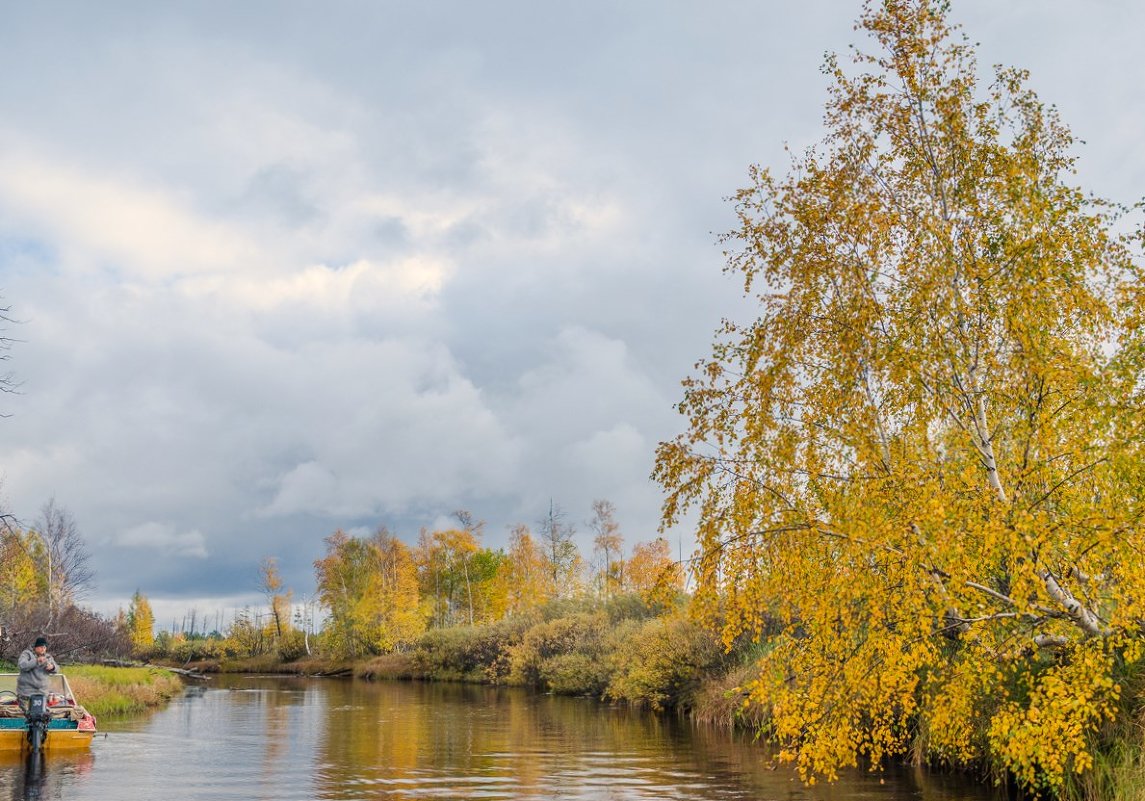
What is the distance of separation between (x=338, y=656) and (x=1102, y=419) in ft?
275

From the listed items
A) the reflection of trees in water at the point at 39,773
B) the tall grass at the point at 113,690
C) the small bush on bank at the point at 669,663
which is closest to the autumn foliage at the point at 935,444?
the reflection of trees in water at the point at 39,773

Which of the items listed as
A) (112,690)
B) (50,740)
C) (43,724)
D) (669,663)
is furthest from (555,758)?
(112,690)

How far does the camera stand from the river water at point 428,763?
19047 mm

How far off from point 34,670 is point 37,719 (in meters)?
1.33

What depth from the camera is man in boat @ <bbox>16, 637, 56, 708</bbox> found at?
71.9 ft

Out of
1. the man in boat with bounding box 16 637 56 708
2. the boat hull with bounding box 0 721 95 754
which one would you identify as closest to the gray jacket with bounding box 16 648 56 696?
the man in boat with bounding box 16 637 56 708

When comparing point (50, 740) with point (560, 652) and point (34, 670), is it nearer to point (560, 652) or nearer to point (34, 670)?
point (34, 670)

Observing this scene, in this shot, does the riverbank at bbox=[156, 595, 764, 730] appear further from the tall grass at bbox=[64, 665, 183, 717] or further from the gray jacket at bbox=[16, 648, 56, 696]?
the tall grass at bbox=[64, 665, 183, 717]

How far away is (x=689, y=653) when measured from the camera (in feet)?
116

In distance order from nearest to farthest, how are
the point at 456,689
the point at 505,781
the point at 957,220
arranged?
the point at 957,220
the point at 505,781
the point at 456,689

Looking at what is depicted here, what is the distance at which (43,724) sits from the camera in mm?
22594

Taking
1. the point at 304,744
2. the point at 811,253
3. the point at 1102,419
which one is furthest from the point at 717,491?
the point at 304,744

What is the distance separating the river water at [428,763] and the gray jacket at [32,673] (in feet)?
5.49

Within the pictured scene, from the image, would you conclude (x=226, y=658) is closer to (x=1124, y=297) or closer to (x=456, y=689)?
(x=456, y=689)
